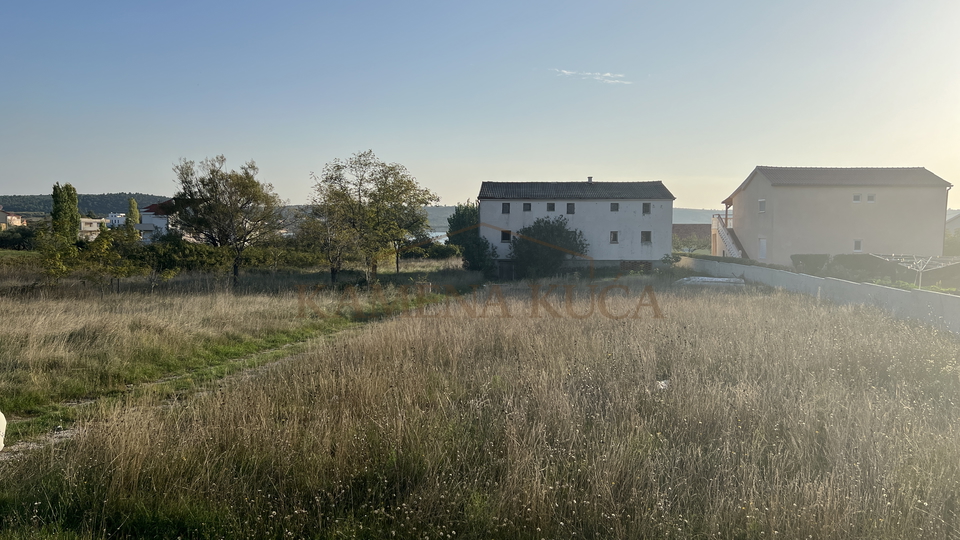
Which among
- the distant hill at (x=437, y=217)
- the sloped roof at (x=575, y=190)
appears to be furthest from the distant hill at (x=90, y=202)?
the sloped roof at (x=575, y=190)

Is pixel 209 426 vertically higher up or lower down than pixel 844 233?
lower down

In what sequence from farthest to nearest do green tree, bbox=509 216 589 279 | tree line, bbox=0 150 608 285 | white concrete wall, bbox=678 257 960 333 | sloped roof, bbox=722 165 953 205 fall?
green tree, bbox=509 216 589 279, sloped roof, bbox=722 165 953 205, tree line, bbox=0 150 608 285, white concrete wall, bbox=678 257 960 333

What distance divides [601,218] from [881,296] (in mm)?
24763

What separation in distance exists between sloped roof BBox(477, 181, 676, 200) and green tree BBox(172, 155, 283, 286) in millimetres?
17238

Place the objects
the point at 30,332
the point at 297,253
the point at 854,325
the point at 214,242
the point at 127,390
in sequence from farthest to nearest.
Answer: the point at 297,253
the point at 214,242
the point at 854,325
the point at 30,332
the point at 127,390

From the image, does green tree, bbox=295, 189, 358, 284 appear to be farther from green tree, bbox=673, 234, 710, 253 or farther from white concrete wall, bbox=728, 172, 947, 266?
green tree, bbox=673, 234, 710, 253

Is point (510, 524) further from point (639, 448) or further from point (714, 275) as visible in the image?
point (714, 275)

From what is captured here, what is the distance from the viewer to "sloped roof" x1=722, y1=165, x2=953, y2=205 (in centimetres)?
3128

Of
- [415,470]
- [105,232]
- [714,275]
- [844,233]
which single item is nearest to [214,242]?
[105,232]

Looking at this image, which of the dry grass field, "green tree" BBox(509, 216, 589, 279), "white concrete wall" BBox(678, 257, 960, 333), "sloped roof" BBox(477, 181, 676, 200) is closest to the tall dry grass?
the dry grass field

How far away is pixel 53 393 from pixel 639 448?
263 inches

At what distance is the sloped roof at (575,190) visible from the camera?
1443 inches

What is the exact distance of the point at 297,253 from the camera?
2589 cm

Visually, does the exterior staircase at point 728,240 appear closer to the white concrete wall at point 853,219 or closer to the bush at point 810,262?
the white concrete wall at point 853,219
